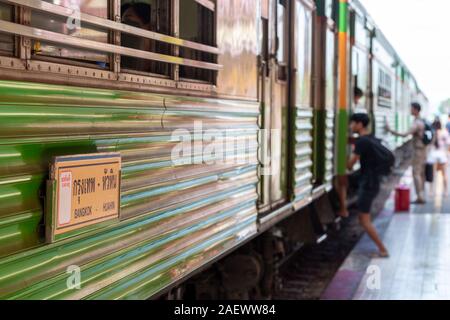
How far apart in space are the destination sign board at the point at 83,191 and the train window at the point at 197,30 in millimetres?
910

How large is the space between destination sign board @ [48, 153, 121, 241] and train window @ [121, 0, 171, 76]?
1.86 feet

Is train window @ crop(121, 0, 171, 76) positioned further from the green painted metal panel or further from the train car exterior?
the green painted metal panel

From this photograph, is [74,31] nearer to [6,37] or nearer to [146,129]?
[6,37]

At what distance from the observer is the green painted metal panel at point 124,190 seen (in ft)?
6.16

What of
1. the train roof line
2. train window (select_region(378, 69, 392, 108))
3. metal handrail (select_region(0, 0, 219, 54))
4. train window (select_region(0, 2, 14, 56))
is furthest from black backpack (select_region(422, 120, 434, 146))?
train window (select_region(0, 2, 14, 56))

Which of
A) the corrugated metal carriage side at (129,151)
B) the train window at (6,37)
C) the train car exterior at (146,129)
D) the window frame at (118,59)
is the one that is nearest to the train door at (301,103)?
the train car exterior at (146,129)

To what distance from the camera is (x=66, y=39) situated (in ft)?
6.70

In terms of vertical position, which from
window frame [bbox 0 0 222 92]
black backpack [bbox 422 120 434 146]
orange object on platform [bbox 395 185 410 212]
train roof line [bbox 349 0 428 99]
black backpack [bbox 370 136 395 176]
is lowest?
orange object on platform [bbox 395 185 410 212]

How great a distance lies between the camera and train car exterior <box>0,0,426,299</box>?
190 cm

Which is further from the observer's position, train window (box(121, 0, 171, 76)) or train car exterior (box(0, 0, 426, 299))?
train window (box(121, 0, 171, 76))

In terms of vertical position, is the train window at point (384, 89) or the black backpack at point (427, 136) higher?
the train window at point (384, 89)

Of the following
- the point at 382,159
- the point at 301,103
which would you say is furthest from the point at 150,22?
the point at 382,159

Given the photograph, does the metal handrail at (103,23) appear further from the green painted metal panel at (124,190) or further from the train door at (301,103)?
the train door at (301,103)

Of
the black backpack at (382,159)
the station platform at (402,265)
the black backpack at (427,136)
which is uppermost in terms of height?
the black backpack at (427,136)
